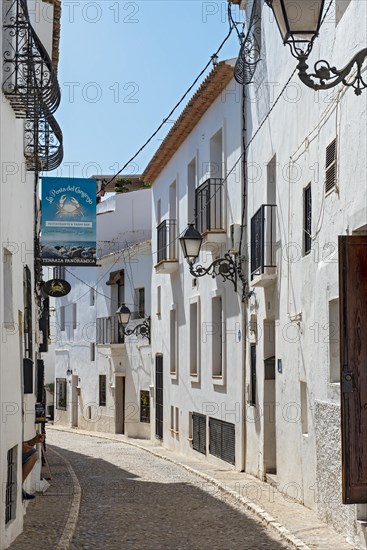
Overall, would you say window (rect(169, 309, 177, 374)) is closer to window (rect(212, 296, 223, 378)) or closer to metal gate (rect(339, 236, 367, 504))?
window (rect(212, 296, 223, 378))

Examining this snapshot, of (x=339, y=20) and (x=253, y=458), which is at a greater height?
(x=339, y=20)

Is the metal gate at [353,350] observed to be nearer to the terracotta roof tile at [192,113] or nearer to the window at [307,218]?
the window at [307,218]

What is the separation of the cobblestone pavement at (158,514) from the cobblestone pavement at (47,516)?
25cm

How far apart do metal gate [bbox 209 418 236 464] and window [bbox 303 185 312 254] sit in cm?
613

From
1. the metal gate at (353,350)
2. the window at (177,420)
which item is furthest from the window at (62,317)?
the metal gate at (353,350)

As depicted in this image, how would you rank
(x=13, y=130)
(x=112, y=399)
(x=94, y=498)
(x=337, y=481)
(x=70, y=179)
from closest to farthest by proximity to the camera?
1. (x=337, y=481)
2. (x=13, y=130)
3. (x=94, y=498)
4. (x=70, y=179)
5. (x=112, y=399)

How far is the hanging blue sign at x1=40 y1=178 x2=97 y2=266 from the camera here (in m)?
16.8

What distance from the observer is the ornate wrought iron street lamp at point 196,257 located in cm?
1608

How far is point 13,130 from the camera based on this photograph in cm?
1050

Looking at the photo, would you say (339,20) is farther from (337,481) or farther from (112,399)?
(112,399)

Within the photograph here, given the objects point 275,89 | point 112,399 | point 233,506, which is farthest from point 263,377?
point 112,399

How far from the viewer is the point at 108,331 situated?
1341 inches

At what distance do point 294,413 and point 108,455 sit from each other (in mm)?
11176

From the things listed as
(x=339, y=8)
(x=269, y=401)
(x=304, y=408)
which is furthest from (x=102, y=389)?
(x=339, y=8)
